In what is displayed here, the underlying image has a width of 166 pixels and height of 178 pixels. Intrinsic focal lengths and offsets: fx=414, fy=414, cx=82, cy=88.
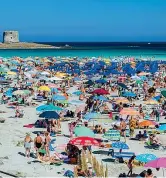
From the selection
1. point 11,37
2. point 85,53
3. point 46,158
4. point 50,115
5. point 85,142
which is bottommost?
point 46,158

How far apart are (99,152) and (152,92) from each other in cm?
1310

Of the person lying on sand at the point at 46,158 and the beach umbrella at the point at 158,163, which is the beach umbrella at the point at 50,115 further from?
the beach umbrella at the point at 158,163

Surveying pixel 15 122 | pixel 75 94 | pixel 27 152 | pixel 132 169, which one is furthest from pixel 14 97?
pixel 132 169

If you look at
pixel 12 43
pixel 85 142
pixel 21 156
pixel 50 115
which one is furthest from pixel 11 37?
pixel 85 142

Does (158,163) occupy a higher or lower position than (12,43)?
lower

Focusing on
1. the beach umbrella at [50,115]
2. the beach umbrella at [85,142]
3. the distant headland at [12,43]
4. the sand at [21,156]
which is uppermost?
the distant headland at [12,43]

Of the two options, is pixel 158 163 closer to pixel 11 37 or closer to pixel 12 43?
pixel 12 43

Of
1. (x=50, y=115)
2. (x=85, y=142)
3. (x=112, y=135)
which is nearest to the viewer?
(x=85, y=142)

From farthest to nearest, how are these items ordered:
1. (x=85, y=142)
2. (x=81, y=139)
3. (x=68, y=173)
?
(x=81, y=139) → (x=85, y=142) → (x=68, y=173)

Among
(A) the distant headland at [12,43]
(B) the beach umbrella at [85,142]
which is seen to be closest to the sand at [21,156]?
(B) the beach umbrella at [85,142]

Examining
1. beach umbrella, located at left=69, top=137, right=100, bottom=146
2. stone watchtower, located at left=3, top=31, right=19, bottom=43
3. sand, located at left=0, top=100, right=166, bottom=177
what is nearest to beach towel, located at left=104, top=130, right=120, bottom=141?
sand, located at left=0, top=100, right=166, bottom=177

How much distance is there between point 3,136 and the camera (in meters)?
16.1

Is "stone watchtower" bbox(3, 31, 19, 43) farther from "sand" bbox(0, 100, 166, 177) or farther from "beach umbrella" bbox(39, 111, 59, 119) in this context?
"beach umbrella" bbox(39, 111, 59, 119)

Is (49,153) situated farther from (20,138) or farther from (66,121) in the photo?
(66,121)
